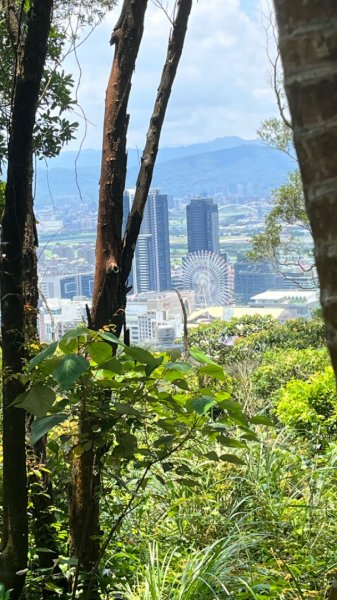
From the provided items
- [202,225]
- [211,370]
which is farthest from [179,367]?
[202,225]

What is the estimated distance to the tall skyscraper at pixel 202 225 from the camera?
16.7 m

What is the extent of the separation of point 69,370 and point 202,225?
55.5 ft

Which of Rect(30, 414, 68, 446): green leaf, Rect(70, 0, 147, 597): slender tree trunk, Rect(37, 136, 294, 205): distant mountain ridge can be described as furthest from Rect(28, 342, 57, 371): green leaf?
Rect(37, 136, 294, 205): distant mountain ridge

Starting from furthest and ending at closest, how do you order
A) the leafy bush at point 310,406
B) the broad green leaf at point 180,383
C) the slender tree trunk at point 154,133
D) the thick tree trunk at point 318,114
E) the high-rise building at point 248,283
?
the high-rise building at point 248,283 < the leafy bush at point 310,406 < the slender tree trunk at point 154,133 < the broad green leaf at point 180,383 < the thick tree trunk at point 318,114

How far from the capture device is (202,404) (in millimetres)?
1113

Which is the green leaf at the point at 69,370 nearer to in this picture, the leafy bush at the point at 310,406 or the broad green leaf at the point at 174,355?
the broad green leaf at the point at 174,355

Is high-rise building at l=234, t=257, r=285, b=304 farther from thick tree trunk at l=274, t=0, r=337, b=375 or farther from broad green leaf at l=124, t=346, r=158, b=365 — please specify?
thick tree trunk at l=274, t=0, r=337, b=375

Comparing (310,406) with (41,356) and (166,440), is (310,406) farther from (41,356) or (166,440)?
(41,356)

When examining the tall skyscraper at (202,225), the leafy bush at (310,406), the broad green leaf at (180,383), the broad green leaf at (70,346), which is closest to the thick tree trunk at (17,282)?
the broad green leaf at (70,346)

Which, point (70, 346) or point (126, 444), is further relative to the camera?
point (126, 444)

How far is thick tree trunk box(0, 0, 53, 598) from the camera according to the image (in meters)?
1.38

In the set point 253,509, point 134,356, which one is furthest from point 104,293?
point 253,509

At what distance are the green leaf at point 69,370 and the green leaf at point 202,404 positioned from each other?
0.20 m

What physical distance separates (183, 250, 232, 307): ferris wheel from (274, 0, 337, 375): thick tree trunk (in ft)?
44.5
